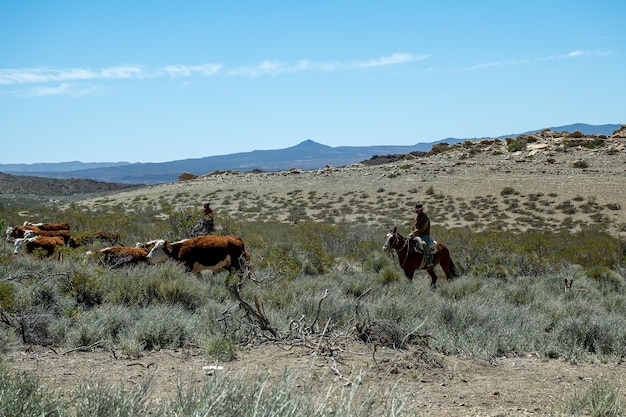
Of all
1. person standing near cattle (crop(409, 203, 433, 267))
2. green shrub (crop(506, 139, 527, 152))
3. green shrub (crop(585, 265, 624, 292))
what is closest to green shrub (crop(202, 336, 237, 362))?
person standing near cattle (crop(409, 203, 433, 267))

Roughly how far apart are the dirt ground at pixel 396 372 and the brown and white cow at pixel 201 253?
564 cm

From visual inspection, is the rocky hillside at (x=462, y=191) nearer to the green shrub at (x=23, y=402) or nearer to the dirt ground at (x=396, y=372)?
the dirt ground at (x=396, y=372)

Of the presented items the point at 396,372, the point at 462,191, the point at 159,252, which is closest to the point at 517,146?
the point at 462,191

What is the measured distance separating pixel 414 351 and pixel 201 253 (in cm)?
680

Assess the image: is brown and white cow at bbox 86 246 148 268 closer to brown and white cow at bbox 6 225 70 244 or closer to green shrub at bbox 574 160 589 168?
brown and white cow at bbox 6 225 70 244

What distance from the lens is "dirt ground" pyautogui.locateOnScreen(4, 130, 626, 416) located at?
5766 mm

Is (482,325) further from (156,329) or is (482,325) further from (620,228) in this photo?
(620,228)

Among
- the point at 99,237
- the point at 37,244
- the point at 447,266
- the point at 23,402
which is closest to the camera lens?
the point at 23,402

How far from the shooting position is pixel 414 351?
23.4 feet

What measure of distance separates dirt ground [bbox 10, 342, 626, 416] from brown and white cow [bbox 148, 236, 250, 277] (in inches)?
222

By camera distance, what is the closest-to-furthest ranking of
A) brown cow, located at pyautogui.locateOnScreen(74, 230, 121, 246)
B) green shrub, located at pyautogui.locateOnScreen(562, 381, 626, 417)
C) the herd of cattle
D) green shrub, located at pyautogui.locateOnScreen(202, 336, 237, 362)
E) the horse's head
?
green shrub, located at pyautogui.locateOnScreen(562, 381, 626, 417), green shrub, located at pyautogui.locateOnScreen(202, 336, 237, 362), the herd of cattle, the horse's head, brown cow, located at pyautogui.locateOnScreen(74, 230, 121, 246)

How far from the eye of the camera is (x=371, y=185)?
45.4 meters

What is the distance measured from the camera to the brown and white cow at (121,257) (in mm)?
12500

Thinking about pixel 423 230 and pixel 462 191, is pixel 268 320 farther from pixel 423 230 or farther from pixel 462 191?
pixel 462 191
